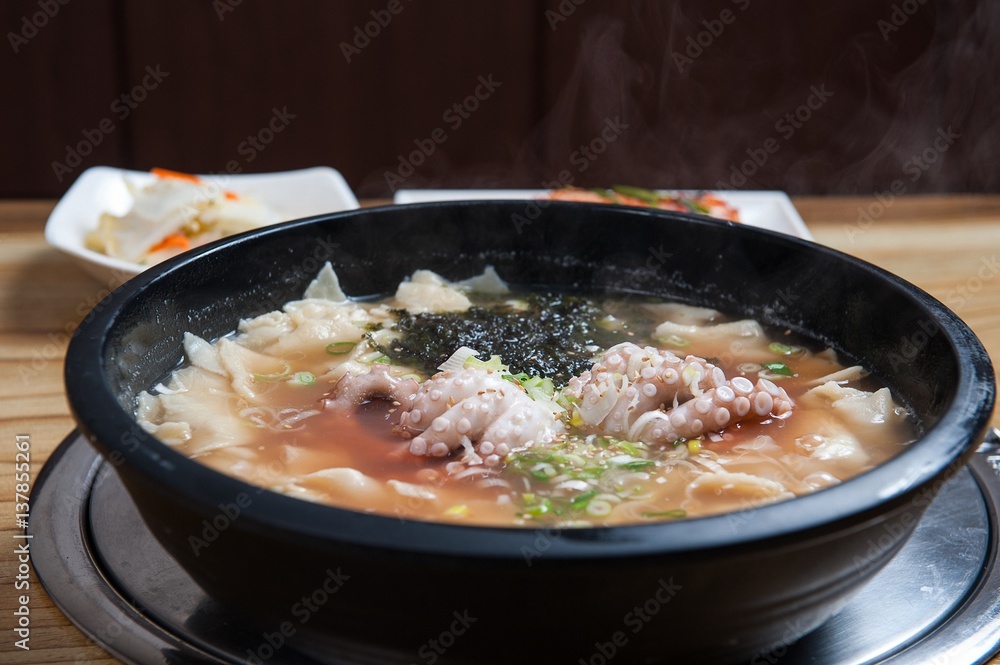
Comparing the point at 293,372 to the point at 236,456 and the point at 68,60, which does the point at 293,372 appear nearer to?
the point at 236,456

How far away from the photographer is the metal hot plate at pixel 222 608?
1415mm

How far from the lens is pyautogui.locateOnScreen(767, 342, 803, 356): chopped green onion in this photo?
2273mm

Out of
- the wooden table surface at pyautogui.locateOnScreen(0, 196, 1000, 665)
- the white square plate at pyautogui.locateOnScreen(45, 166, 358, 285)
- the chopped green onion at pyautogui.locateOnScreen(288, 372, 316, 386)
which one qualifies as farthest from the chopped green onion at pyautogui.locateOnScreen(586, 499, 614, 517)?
the white square plate at pyautogui.locateOnScreen(45, 166, 358, 285)

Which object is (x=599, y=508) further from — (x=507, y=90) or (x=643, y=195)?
(x=507, y=90)

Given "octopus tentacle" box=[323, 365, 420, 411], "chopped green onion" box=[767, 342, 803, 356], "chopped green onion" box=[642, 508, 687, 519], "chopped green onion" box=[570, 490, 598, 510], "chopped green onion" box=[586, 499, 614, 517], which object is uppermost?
"chopped green onion" box=[642, 508, 687, 519]

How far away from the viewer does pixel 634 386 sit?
6.02 ft

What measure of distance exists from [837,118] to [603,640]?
490cm

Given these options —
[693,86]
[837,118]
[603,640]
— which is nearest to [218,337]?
[603,640]

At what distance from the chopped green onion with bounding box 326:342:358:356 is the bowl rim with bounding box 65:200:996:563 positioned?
844mm

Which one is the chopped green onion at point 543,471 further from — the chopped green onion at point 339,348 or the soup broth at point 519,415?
the chopped green onion at point 339,348

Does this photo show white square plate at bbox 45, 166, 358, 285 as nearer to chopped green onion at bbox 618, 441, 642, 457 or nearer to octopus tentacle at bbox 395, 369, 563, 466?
octopus tentacle at bbox 395, 369, 563, 466

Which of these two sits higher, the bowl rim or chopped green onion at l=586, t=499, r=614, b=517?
the bowl rim

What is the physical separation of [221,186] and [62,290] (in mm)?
830

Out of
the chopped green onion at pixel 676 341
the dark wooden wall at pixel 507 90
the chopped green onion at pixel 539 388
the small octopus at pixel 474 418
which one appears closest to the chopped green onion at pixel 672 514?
the small octopus at pixel 474 418
